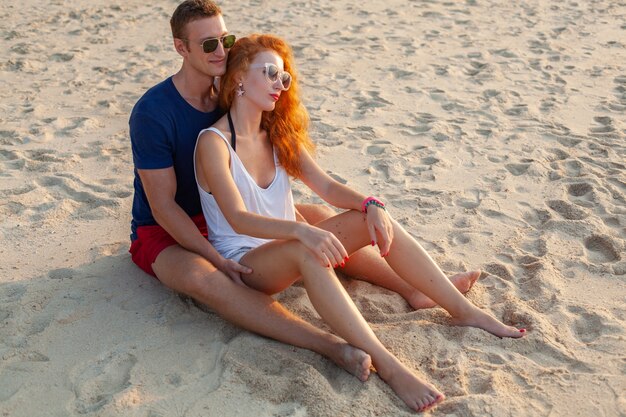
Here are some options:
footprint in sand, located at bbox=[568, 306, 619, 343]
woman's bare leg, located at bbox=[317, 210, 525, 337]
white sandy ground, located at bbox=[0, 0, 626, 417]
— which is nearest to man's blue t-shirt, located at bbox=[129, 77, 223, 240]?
white sandy ground, located at bbox=[0, 0, 626, 417]

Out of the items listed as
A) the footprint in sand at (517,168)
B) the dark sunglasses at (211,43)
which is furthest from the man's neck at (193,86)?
the footprint in sand at (517,168)

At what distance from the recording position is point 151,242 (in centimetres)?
363

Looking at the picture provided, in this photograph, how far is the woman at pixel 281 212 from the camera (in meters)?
3.11

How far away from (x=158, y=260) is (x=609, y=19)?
23.0 feet

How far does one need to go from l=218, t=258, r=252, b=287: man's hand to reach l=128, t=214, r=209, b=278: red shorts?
32cm

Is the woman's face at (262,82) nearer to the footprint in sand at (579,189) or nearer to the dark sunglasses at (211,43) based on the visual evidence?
the dark sunglasses at (211,43)

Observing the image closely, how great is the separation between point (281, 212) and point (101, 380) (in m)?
1.09

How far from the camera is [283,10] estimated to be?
29.2 feet

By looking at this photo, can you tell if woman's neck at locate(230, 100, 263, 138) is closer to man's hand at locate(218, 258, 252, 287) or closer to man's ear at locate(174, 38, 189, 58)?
man's ear at locate(174, 38, 189, 58)

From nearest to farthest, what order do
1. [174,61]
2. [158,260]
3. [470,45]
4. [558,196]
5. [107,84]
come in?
[158,260]
[558,196]
[107,84]
[174,61]
[470,45]

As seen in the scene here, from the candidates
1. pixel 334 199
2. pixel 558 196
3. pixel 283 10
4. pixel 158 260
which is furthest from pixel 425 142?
pixel 283 10

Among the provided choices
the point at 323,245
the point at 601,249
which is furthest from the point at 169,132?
the point at 601,249

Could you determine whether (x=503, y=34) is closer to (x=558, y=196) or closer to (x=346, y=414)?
(x=558, y=196)

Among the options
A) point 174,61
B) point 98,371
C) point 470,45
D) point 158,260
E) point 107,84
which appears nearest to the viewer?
point 98,371
